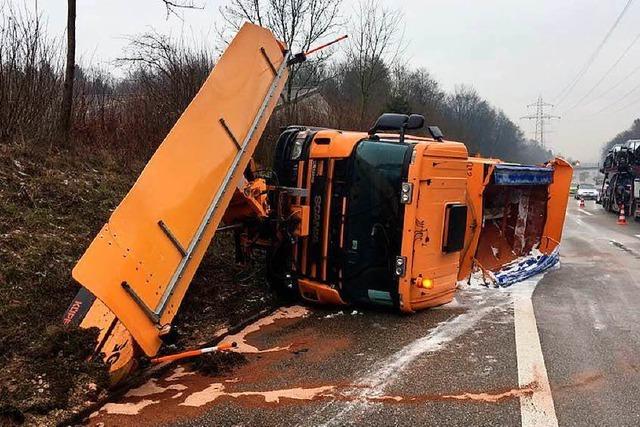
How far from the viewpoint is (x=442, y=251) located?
5.36 m

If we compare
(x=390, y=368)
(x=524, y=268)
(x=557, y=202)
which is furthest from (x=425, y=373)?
(x=557, y=202)

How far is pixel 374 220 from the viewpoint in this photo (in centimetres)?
526

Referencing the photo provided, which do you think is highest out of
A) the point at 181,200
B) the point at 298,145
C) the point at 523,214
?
the point at 298,145

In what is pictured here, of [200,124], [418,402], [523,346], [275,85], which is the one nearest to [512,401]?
[418,402]

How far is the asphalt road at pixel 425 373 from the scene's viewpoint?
11.2ft

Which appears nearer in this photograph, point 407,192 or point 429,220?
point 407,192

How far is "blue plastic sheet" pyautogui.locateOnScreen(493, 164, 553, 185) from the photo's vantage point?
23.5 feet

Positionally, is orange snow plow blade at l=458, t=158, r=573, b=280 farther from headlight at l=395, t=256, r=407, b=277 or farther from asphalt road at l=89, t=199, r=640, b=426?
headlight at l=395, t=256, r=407, b=277

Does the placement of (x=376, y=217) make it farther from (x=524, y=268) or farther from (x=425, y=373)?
(x=524, y=268)

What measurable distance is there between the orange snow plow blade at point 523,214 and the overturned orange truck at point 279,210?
2.92m

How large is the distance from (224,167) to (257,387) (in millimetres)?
1767

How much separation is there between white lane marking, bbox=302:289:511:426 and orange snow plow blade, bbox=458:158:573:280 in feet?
8.25

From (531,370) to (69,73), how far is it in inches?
269

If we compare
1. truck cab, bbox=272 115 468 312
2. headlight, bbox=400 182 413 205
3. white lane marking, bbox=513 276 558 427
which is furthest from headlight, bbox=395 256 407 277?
white lane marking, bbox=513 276 558 427
